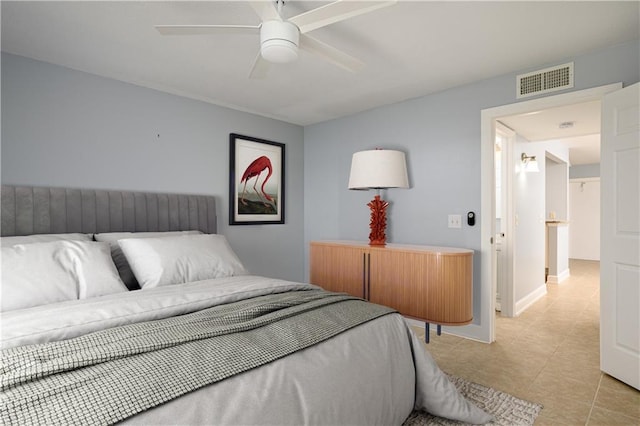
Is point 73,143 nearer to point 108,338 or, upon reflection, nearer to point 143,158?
point 143,158

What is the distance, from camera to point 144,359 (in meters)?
1.09

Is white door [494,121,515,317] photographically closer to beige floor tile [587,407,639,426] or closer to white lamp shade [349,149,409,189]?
white lamp shade [349,149,409,189]

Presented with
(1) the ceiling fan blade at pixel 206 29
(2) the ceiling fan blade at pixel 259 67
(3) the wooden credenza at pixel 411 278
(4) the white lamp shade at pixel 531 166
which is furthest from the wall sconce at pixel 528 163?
(1) the ceiling fan blade at pixel 206 29

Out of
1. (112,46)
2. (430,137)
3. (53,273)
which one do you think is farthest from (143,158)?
(430,137)

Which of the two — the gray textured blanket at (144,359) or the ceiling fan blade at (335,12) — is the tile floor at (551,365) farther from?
the ceiling fan blade at (335,12)

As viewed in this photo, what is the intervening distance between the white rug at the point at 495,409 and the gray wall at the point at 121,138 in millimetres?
2458

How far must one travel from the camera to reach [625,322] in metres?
2.31

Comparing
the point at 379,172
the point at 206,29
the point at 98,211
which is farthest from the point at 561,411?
the point at 98,211

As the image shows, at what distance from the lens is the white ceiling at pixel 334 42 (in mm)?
2010

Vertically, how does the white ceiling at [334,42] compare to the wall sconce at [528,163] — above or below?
above

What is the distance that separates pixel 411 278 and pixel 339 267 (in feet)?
2.52

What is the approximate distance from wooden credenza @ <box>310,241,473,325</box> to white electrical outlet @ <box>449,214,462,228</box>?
28cm

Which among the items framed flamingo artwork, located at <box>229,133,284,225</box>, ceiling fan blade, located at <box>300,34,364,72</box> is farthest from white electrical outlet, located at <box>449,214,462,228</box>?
framed flamingo artwork, located at <box>229,133,284,225</box>

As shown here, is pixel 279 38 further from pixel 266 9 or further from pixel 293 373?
pixel 293 373
